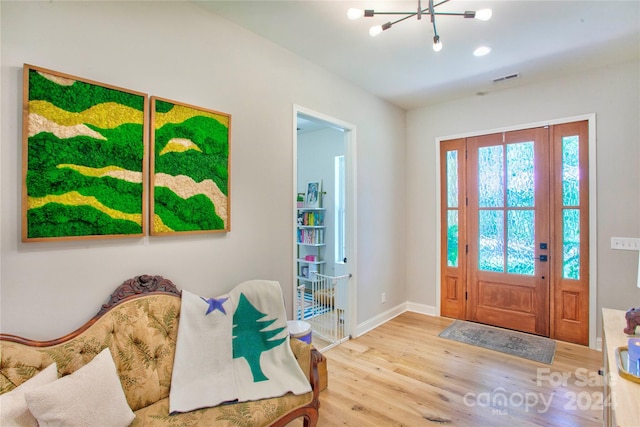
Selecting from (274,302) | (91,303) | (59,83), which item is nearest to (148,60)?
(59,83)

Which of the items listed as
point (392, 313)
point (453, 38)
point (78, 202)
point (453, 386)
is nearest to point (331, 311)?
point (392, 313)

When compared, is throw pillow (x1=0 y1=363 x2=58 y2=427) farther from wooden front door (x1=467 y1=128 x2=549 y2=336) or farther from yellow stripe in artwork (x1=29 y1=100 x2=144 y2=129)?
wooden front door (x1=467 y1=128 x2=549 y2=336)

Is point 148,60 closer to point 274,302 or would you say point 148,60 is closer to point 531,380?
point 274,302

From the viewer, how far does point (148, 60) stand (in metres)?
1.96

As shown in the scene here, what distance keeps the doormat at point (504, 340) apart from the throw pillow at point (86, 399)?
10.4 feet

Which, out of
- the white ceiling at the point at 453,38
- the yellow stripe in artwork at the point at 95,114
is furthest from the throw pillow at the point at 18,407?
the white ceiling at the point at 453,38

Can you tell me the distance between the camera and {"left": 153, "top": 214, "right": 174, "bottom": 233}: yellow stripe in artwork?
195 centimetres

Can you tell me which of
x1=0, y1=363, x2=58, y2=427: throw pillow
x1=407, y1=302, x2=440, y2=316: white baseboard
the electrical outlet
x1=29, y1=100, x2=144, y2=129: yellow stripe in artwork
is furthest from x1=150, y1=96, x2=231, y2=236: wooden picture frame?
the electrical outlet

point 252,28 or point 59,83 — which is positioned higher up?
point 252,28

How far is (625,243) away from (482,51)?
227 centimetres

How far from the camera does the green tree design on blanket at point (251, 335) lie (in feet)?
6.54

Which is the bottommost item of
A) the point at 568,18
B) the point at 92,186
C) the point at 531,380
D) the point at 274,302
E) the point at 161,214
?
the point at 531,380

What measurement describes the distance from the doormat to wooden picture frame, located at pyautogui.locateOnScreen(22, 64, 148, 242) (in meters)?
3.35

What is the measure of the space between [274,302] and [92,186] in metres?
1.28
